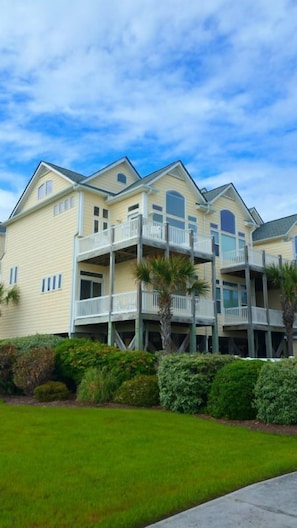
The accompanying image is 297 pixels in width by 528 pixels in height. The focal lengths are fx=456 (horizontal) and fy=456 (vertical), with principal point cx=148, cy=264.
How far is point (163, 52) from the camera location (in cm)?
1312

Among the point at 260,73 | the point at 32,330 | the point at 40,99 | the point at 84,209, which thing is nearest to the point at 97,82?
the point at 40,99

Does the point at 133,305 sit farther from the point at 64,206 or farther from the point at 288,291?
the point at 288,291

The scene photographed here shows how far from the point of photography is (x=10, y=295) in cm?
Result: 2716

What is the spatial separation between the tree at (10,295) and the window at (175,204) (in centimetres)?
1035

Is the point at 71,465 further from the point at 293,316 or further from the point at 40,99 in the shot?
the point at 293,316

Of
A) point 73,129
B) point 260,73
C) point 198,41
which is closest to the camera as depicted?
point 198,41

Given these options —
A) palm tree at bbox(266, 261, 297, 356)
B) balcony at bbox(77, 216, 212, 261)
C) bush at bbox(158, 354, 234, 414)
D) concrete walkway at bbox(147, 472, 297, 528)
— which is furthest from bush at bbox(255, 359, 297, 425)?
palm tree at bbox(266, 261, 297, 356)

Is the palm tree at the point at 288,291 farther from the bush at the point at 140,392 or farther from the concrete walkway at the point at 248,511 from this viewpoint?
the concrete walkway at the point at 248,511

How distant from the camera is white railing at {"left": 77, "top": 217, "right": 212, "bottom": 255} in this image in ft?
68.8

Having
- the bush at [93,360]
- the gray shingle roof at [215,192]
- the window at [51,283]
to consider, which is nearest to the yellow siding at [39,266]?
the window at [51,283]

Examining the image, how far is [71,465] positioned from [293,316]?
20.6m

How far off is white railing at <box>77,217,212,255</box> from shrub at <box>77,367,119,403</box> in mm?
7844

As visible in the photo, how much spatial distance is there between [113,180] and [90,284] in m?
6.37

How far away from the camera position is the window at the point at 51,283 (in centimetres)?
2435
